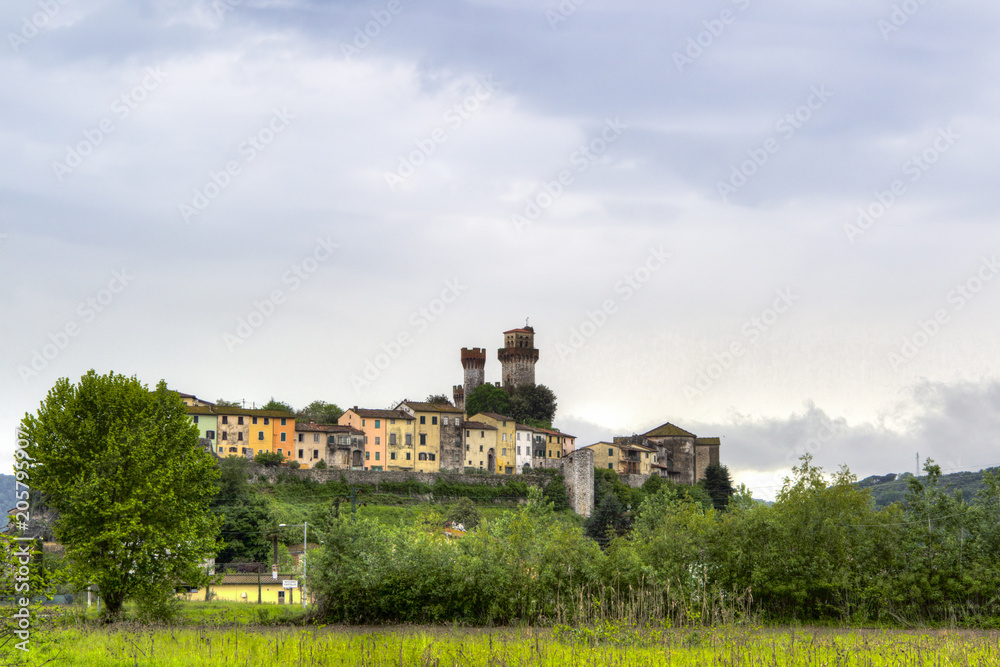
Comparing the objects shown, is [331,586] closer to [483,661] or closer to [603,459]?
[483,661]

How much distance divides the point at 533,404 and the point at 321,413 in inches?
1077

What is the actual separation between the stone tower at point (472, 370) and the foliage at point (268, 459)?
145ft

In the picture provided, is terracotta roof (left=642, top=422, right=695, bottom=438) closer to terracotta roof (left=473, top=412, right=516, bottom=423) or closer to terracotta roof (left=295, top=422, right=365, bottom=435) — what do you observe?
terracotta roof (left=473, top=412, right=516, bottom=423)

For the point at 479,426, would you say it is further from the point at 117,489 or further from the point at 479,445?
the point at 117,489

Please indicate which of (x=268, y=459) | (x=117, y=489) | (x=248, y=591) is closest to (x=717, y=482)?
(x=268, y=459)

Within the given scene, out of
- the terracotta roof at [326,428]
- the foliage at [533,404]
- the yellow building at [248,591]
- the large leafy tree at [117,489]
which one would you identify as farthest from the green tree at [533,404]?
the large leafy tree at [117,489]

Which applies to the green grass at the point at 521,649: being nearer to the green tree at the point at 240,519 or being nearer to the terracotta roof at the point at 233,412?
the green tree at the point at 240,519

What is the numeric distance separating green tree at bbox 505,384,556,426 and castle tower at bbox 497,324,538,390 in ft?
16.4

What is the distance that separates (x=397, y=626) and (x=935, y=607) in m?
15.9

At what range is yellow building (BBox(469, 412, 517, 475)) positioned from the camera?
110m

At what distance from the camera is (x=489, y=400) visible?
123m

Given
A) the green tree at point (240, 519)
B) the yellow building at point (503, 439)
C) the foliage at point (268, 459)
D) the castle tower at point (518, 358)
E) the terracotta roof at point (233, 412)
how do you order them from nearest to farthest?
the green tree at point (240, 519) < the foliage at point (268, 459) < the terracotta roof at point (233, 412) < the yellow building at point (503, 439) < the castle tower at point (518, 358)

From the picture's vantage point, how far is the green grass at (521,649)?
16.7 meters

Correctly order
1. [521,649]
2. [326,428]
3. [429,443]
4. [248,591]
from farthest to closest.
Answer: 1. [429,443]
2. [326,428]
3. [248,591]
4. [521,649]
